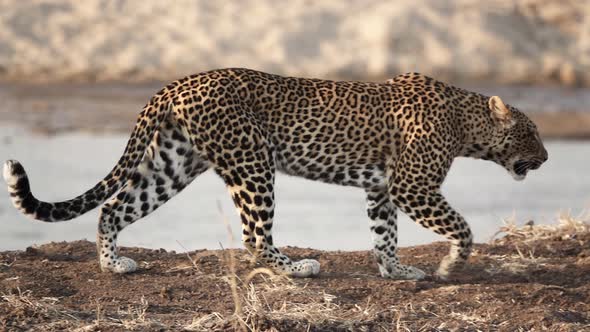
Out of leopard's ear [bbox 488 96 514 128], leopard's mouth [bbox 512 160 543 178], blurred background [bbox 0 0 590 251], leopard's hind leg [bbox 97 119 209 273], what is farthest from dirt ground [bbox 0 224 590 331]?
blurred background [bbox 0 0 590 251]

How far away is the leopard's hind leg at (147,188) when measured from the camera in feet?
28.5

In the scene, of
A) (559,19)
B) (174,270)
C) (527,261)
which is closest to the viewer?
(174,270)

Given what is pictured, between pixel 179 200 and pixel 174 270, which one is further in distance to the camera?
pixel 179 200

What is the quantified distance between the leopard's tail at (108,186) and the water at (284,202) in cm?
172

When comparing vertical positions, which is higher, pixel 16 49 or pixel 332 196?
pixel 16 49

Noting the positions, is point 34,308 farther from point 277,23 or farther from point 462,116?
point 277,23

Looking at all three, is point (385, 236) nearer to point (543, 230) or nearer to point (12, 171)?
point (543, 230)

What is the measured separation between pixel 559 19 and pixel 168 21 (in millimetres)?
5476

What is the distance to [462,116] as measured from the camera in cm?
897

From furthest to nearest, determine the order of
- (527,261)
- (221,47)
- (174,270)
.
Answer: (221,47) → (527,261) → (174,270)

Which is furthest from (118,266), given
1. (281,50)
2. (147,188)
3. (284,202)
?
(281,50)

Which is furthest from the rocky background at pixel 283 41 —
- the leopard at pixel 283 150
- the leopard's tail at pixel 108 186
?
the leopard's tail at pixel 108 186

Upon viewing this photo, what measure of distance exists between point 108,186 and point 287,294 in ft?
4.30

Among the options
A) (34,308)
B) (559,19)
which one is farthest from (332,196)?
(559,19)
